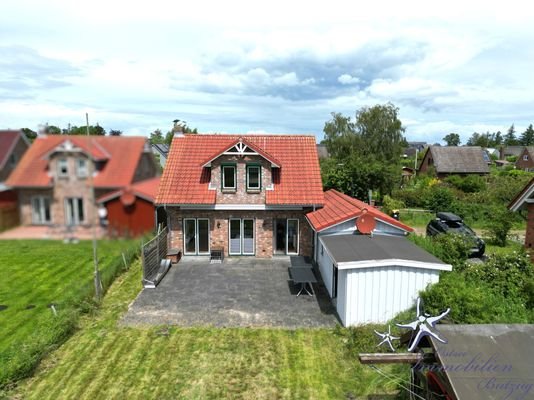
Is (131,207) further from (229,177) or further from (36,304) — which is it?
(229,177)

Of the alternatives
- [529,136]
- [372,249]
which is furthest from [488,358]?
[529,136]

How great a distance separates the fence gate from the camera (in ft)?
46.3

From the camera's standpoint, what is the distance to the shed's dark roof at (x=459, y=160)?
49031 millimetres

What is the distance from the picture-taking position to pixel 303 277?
14039 mm

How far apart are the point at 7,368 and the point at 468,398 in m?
9.40

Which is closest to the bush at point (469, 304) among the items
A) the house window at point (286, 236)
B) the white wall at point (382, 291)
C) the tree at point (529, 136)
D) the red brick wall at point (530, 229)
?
the white wall at point (382, 291)

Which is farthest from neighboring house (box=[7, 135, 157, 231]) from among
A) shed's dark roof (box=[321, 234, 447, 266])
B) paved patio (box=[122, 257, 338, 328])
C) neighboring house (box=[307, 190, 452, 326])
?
paved patio (box=[122, 257, 338, 328])

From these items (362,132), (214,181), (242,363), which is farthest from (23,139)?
(362,132)

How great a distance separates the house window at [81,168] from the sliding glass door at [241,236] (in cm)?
1615

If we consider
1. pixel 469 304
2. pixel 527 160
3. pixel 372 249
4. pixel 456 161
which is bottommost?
pixel 469 304

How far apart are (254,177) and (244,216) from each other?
205 centimetres

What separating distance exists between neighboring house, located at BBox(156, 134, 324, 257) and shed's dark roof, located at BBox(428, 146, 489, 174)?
3721 centimetres

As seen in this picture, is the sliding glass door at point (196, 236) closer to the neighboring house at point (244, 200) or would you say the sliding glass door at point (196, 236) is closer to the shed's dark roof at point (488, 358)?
the neighboring house at point (244, 200)

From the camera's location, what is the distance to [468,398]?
5.01 m
